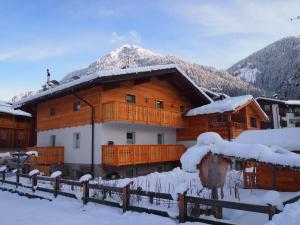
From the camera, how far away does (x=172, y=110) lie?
25.5 m

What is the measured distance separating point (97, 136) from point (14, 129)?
1696 cm

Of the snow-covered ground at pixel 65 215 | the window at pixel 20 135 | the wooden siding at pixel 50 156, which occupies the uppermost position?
the window at pixel 20 135

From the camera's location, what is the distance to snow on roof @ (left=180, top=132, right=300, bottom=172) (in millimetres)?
8641

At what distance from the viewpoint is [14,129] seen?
107ft

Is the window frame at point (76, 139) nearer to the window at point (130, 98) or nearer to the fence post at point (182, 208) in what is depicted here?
the window at point (130, 98)

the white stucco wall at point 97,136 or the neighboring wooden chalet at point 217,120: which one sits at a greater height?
the neighboring wooden chalet at point 217,120

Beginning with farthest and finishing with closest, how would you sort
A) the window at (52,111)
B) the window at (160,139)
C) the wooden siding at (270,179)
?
the window at (160,139), the window at (52,111), the wooden siding at (270,179)

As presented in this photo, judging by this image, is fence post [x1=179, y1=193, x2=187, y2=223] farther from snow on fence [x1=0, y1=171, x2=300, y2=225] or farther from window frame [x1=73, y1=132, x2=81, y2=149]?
window frame [x1=73, y1=132, x2=81, y2=149]

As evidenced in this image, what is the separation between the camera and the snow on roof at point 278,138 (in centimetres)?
1427

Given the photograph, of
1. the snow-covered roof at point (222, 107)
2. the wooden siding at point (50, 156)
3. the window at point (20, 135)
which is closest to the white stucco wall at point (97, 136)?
the wooden siding at point (50, 156)

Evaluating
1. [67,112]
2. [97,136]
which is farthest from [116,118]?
[67,112]

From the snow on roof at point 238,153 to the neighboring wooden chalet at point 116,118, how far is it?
9.30 metres

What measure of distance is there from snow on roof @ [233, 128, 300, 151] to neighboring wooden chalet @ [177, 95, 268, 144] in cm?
697

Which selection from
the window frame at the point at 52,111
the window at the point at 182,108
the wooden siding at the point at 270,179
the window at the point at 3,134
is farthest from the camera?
the window at the point at 3,134
